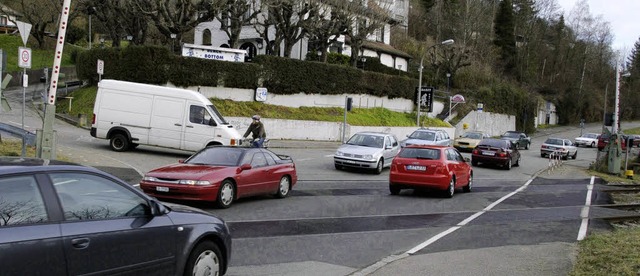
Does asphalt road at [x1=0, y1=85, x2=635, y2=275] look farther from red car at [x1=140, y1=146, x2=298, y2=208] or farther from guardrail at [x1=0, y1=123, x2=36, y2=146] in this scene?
guardrail at [x1=0, y1=123, x2=36, y2=146]

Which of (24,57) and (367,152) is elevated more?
(24,57)

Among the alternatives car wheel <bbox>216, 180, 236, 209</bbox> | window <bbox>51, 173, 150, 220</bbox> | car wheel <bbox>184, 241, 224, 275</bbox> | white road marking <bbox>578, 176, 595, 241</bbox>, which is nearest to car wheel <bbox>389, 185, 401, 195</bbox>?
white road marking <bbox>578, 176, 595, 241</bbox>

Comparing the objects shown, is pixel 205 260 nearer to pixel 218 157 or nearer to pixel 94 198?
pixel 94 198

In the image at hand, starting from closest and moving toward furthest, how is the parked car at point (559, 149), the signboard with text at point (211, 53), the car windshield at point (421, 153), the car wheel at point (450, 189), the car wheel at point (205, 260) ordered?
the car wheel at point (205, 260)
the car wheel at point (450, 189)
the car windshield at point (421, 153)
the signboard with text at point (211, 53)
the parked car at point (559, 149)

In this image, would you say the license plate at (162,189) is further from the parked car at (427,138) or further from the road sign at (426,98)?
the road sign at (426,98)

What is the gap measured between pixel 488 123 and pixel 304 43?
25.1 metres

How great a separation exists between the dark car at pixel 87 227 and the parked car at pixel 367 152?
1521 centimetres

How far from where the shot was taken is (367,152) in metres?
21.2

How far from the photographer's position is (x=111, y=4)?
117 ft

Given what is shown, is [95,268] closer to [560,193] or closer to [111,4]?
[560,193]

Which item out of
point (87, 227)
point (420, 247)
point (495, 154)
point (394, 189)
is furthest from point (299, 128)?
point (87, 227)

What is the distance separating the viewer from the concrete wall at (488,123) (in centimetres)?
5929

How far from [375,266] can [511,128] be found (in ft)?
222

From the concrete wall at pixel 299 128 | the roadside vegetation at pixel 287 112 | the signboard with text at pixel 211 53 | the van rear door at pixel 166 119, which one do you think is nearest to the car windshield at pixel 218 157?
the van rear door at pixel 166 119
